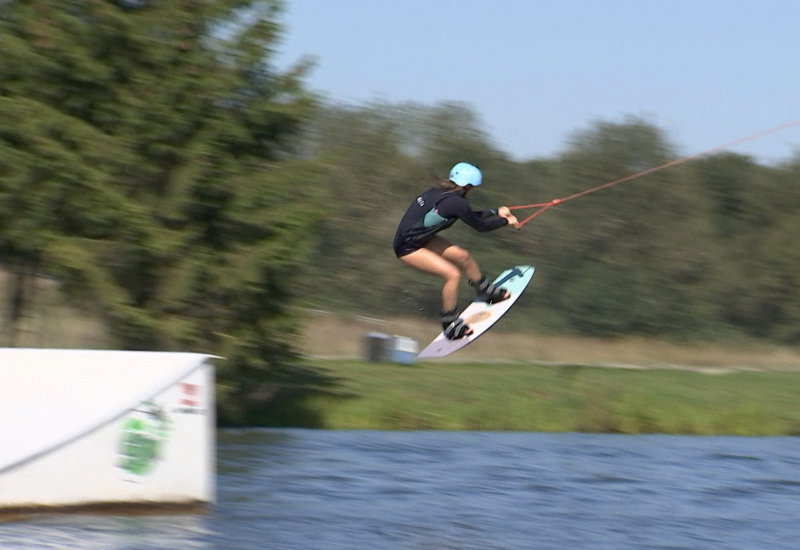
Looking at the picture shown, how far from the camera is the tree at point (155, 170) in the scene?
16688 millimetres

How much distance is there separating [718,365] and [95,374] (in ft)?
92.7

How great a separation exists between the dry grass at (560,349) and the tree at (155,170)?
11.5 m

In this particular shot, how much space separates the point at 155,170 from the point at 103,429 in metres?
7.75

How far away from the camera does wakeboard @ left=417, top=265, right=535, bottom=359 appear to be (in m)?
13.0

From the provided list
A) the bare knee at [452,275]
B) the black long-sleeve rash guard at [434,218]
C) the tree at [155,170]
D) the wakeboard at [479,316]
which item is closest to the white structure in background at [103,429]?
the black long-sleeve rash guard at [434,218]

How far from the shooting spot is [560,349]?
37219 mm

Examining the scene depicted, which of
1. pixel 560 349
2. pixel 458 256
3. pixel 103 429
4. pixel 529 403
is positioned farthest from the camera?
pixel 560 349

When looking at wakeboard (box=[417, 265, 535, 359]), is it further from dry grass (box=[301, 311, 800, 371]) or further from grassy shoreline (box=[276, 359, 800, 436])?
dry grass (box=[301, 311, 800, 371])

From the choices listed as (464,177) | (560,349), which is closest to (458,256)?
(464,177)

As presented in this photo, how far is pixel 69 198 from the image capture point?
1669 centimetres

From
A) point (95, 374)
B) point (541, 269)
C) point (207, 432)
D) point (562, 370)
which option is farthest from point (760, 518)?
point (541, 269)

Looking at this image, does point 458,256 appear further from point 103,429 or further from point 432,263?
point 103,429

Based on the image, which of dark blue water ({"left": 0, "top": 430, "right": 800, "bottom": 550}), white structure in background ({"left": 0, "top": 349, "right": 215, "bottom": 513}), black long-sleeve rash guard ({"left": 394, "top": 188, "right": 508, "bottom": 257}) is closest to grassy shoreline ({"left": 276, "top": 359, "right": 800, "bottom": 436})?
dark blue water ({"left": 0, "top": 430, "right": 800, "bottom": 550})

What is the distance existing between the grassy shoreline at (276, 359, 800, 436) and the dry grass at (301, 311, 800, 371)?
16.2 feet
